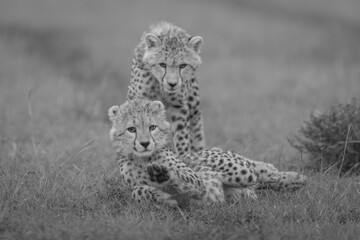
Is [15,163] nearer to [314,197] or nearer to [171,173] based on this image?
[171,173]

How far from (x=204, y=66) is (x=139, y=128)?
6.78m

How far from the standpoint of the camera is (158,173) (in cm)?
447

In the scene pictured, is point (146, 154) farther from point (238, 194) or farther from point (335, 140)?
point (335, 140)

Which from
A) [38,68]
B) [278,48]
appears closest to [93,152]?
[38,68]

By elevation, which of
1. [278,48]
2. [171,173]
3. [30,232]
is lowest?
[30,232]

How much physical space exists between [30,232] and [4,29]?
9627 millimetres

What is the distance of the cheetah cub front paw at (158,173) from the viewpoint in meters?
4.42

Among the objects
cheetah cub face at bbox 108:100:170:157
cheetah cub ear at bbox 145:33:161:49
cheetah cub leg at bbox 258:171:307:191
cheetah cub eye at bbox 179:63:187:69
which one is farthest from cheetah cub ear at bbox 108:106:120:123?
→ cheetah cub leg at bbox 258:171:307:191

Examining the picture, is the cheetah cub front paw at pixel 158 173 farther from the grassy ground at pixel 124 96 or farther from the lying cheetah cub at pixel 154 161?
the grassy ground at pixel 124 96

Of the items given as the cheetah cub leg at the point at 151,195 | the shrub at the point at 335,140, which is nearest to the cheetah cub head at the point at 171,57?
the shrub at the point at 335,140

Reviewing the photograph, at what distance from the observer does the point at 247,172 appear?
5.08 metres

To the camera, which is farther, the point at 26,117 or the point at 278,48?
the point at 278,48

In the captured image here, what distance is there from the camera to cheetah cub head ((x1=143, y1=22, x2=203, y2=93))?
19.6 ft

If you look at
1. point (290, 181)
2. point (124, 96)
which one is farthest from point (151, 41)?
point (124, 96)
